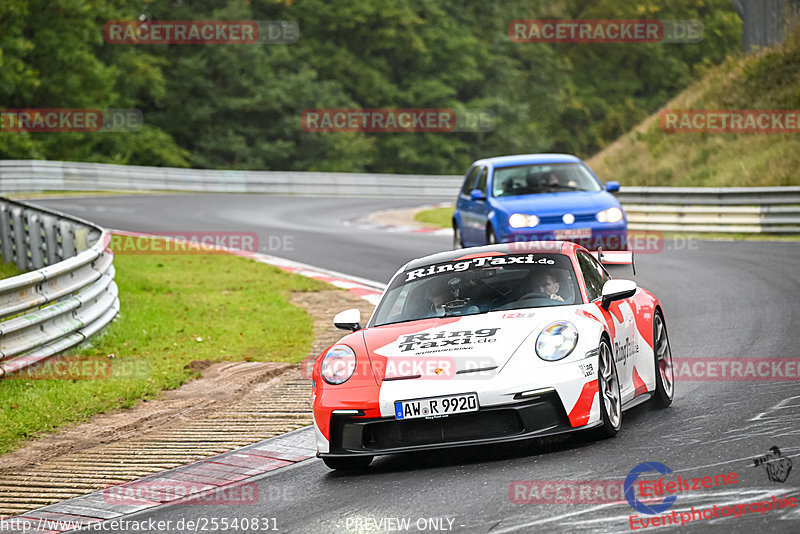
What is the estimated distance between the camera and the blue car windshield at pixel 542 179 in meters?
16.0

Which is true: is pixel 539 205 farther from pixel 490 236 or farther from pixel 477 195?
pixel 477 195

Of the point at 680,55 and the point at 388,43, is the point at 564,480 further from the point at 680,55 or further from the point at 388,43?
the point at 680,55

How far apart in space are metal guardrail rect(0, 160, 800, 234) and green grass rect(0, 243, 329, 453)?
8.65 metres

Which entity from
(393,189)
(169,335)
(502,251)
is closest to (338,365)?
(502,251)

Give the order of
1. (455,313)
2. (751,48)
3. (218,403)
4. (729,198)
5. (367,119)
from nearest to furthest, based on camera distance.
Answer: (455,313)
(218,403)
(729,198)
(751,48)
(367,119)

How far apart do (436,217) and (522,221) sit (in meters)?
14.9

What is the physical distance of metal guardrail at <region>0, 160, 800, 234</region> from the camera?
21172 millimetres

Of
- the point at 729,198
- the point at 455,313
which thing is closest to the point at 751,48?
the point at 729,198

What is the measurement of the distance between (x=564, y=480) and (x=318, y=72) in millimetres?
54911

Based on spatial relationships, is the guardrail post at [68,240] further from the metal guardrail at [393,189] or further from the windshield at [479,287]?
the metal guardrail at [393,189]

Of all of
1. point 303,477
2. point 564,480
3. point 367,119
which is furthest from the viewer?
point 367,119

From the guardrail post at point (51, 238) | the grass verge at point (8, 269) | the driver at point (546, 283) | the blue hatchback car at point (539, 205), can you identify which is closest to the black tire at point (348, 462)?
the driver at point (546, 283)

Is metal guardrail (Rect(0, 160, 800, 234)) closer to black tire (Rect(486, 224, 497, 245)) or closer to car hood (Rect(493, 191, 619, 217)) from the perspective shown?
car hood (Rect(493, 191, 619, 217))

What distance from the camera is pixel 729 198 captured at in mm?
21750
